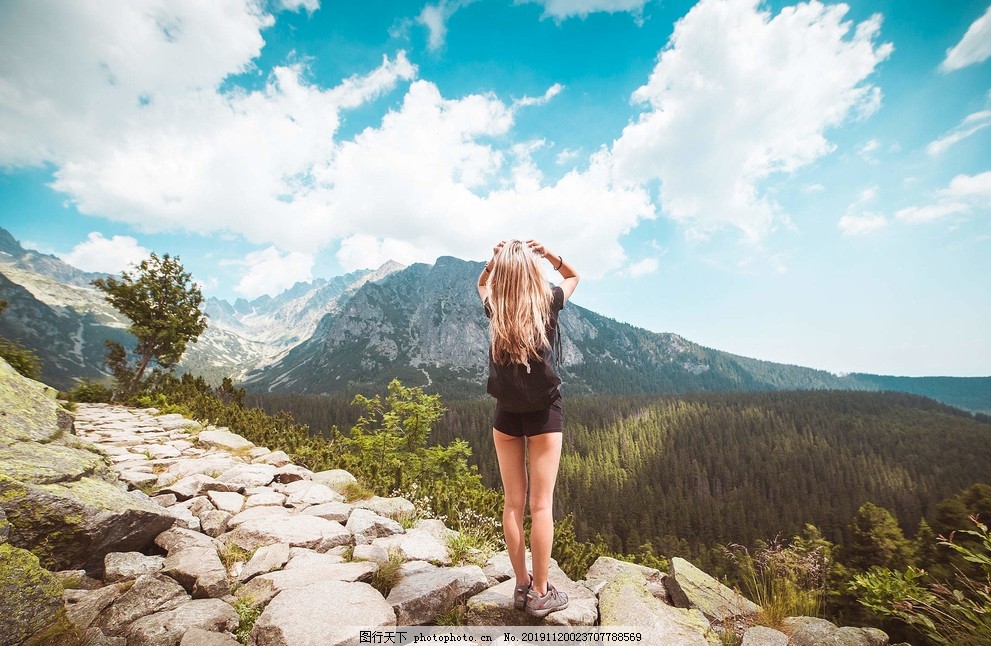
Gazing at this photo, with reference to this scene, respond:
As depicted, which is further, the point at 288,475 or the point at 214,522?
the point at 288,475

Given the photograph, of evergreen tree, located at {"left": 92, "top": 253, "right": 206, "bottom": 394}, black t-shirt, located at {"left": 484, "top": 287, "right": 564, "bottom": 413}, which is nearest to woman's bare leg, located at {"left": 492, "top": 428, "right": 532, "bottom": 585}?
black t-shirt, located at {"left": 484, "top": 287, "right": 564, "bottom": 413}

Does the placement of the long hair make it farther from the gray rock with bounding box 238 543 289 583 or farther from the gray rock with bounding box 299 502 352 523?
the gray rock with bounding box 299 502 352 523

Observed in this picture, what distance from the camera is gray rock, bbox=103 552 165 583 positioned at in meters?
3.73

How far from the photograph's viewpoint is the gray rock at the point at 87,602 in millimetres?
3139

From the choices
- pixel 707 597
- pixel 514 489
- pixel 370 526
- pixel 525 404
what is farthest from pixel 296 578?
pixel 707 597

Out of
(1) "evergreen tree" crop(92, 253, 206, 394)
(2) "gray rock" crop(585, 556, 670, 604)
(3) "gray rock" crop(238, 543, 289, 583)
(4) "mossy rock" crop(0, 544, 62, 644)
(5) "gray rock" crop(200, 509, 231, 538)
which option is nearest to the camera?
(4) "mossy rock" crop(0, 544, 62, 644)

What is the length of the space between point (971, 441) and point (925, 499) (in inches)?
3247

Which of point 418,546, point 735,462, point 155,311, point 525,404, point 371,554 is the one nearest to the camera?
point 525,404

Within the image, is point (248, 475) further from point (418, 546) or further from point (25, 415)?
point (418, 546)

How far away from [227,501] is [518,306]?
18.5ft

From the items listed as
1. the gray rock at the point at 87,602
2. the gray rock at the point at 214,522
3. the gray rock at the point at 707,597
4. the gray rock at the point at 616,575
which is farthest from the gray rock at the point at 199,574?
the gray rock at the point at 707,597

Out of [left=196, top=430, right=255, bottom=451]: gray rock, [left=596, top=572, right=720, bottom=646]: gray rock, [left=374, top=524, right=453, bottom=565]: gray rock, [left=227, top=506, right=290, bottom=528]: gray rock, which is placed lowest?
[left=596, top=572, right=720, bottom=646]: gray rock

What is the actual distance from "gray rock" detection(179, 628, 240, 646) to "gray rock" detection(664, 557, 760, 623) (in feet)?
15.5

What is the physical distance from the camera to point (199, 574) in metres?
3.78
